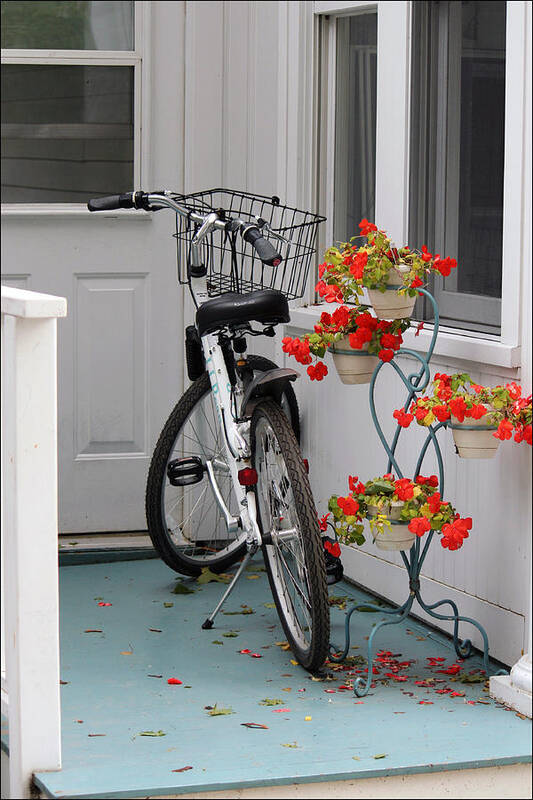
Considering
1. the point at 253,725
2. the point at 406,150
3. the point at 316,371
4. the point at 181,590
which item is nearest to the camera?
the point at 253,725

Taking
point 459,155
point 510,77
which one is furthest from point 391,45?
point 510,77

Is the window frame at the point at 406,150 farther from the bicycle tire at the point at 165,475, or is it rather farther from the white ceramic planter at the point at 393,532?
the bicycle tire at the point at 165,475

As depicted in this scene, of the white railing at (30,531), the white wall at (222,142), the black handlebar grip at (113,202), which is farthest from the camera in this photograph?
the white wall at (222,142)

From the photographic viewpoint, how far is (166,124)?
3.84 m

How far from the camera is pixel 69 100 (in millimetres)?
3783

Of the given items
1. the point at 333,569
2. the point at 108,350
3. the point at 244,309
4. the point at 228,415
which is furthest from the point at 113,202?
the point at 333,569

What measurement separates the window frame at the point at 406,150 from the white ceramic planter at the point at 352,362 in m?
0.21

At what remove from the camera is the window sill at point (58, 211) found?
379cm

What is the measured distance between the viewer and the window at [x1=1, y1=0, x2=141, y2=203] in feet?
12.3

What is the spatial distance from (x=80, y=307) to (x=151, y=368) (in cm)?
31

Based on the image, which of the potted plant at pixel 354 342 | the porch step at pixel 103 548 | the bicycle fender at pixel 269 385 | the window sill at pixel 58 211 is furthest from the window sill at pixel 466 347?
the porch step at pixel 103 548

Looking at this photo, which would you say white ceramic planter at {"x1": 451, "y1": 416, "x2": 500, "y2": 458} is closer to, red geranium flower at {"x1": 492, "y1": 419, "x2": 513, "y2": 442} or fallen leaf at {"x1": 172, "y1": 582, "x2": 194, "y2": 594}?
red geranium flower at {"x1": 492, "y1": 419, "x2": 513, "y2": 442}

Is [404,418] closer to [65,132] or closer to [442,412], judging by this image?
[442,412]

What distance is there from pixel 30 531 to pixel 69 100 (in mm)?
1964
